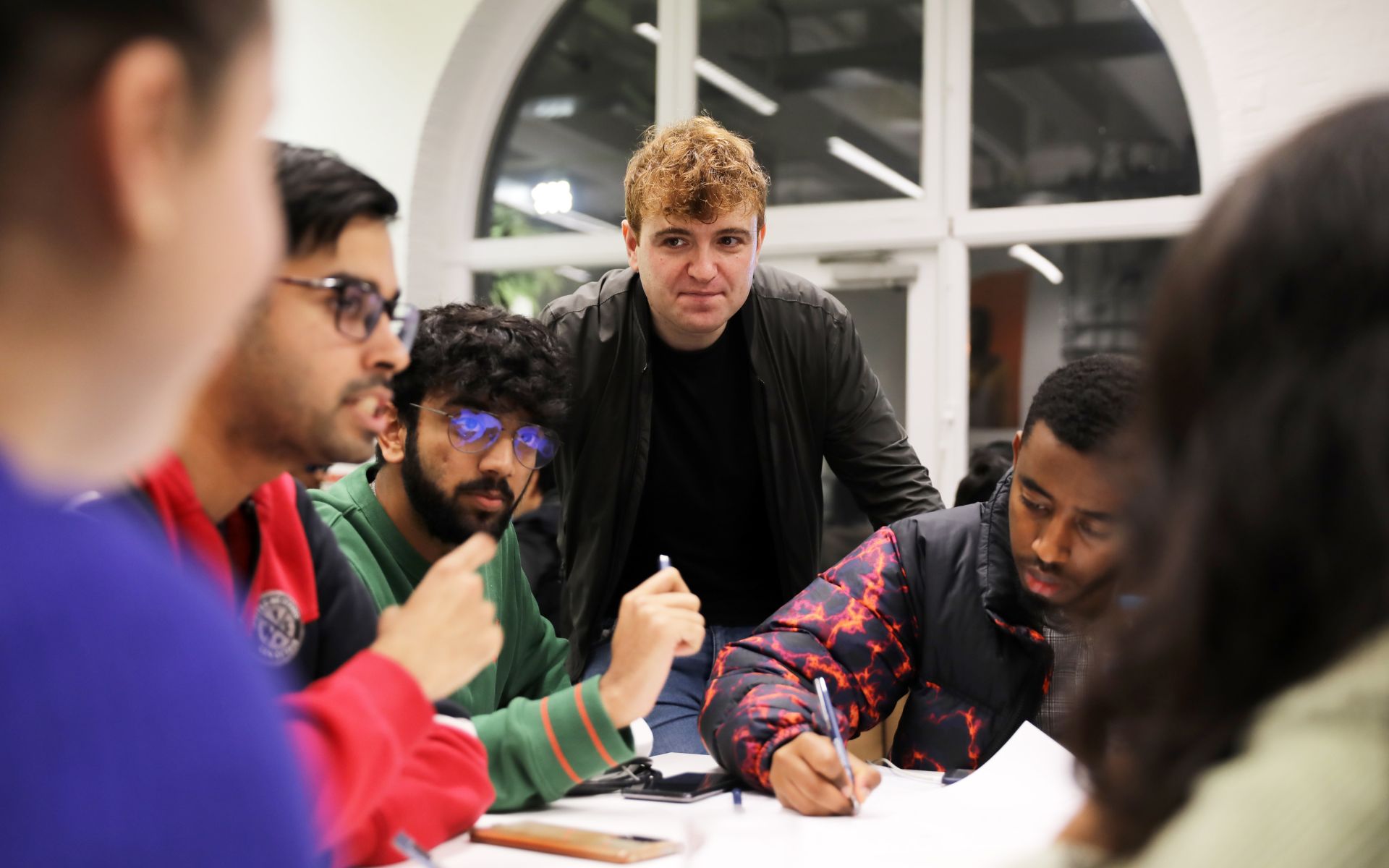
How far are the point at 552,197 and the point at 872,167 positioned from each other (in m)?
1.45

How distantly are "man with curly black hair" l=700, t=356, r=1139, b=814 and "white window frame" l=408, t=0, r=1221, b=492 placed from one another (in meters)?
2.57

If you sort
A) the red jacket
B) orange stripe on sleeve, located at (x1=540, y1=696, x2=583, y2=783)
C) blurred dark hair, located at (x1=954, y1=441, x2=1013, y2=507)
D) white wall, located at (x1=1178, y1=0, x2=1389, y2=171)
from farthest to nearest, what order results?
white wall, located at (x1=1178, y1=0, x2=1389, y2=171) < blurred dark hair, located at (x1=954, y1=441, x2=1013, y2=507) < orange stripe on sleeve, located at (x1=540, y1=696, x2=583, y2=783) < the red jacket

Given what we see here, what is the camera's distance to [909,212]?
4.67 meters

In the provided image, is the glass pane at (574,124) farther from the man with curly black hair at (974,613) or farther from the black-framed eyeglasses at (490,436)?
the man with curly black hair at (974,613)

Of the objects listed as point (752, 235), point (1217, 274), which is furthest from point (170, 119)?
point (752, 235)

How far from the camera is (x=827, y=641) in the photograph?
6.54 ft

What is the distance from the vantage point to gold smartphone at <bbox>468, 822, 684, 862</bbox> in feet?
4.12

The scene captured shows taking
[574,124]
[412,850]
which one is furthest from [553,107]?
[412,850]

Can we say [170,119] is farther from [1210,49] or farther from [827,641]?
[1210,49]

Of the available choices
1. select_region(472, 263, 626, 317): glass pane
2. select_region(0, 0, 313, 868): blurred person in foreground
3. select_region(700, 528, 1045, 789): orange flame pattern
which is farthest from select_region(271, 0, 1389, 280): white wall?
select_region(0, 0, 313, 868): blurred person in foreground

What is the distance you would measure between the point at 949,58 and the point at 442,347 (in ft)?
10.4

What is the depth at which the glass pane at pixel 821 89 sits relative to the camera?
4766 millimetres

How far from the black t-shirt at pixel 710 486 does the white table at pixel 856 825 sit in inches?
44.9

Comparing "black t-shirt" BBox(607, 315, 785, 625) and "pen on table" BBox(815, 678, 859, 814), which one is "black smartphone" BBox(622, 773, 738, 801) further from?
"black t-shirt" BBox(607, 315, 785, 625)
